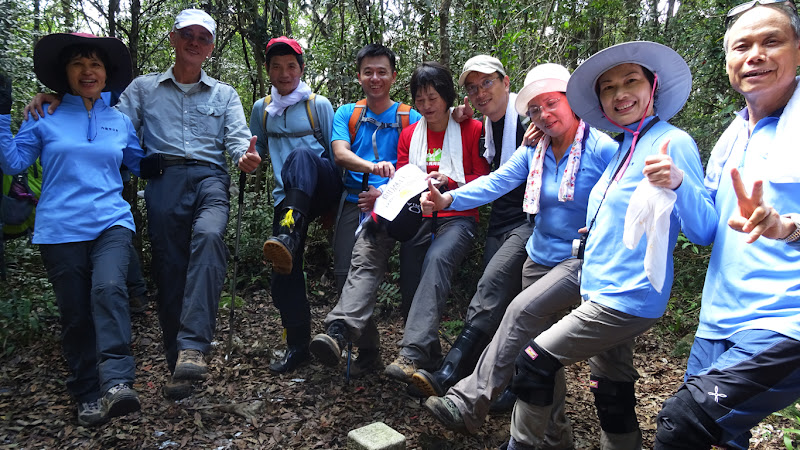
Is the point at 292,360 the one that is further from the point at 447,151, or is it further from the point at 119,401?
the point at 447,151

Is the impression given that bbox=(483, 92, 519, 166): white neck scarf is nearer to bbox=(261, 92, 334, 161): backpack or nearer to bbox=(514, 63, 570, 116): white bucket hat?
bbox=(514, 63, 570, 116): white bucket hat

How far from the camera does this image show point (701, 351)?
234 cm

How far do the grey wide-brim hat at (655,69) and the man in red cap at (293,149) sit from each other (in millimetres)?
2260

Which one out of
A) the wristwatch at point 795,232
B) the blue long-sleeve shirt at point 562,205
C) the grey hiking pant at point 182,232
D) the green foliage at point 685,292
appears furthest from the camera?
the green foliage at point 685,292

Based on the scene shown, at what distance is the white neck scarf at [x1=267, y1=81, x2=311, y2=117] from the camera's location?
4.58 metres

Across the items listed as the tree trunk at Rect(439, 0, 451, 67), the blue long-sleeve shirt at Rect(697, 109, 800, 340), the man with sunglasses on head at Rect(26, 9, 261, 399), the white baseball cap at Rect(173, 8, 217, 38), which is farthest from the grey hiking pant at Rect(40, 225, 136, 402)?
the tree trunk at Rect(439, 0, 451, 67)

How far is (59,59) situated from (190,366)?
2455mm

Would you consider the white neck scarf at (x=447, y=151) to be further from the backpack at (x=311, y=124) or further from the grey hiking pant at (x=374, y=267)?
the backpack at (x=311, y=124)

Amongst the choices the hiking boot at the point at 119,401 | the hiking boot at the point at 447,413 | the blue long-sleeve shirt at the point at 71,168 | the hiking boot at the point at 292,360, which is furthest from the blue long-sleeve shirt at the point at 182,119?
the hiking boot at the point at 447,413

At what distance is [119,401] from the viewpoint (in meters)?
3.28

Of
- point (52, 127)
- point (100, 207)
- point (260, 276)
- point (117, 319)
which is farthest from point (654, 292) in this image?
point (260, 276)

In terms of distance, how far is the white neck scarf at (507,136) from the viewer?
13.7 feet

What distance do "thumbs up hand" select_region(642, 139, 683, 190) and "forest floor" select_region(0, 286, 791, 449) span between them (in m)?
2.17

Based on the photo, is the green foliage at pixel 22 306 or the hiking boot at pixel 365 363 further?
the green foliage at pixel 22 306
